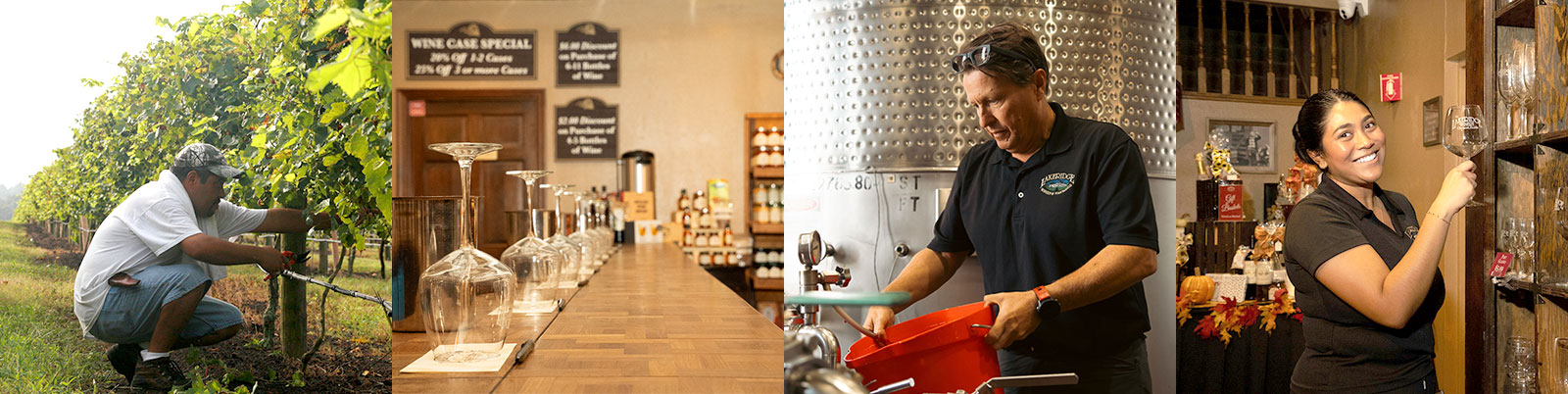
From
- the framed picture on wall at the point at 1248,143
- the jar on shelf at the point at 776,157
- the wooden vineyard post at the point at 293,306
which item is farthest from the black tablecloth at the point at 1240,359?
the jar on shelf at the point at 776,157

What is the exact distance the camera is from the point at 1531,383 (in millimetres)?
2475

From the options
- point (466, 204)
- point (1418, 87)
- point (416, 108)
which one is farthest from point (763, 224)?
point (466, 204)

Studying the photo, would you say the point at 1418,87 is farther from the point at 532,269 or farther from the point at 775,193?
the point at 775,193

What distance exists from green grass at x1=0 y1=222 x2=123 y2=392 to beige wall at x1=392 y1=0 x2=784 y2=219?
6.74m

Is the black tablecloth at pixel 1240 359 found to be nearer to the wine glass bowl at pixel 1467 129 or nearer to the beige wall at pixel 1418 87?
the beige wall at pixel 1418 87

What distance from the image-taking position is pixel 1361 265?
6.16 ft

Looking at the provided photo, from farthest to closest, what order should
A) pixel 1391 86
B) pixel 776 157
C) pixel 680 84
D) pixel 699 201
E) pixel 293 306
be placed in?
pixel 680 84, pixel 699 201, pixel 776 157, pixel 1391 86, pixel 293 306

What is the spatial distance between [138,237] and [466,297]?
0.37m

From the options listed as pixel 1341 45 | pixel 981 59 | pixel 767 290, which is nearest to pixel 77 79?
pixel 981 59

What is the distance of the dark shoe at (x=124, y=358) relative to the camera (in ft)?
3.16

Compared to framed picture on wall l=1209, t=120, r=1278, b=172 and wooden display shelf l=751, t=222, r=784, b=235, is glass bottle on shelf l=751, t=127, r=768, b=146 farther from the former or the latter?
framed picture on wall l=1209, t=120, r=1278, b=172

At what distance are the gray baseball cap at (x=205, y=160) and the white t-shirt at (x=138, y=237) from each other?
0.8 inches

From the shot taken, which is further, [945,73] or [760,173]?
[760,173]

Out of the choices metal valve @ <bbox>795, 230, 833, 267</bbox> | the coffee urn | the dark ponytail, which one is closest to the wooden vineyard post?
metal valve @ <bbox>795, 230, 833, 267</bbox>
